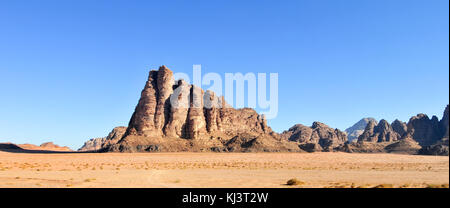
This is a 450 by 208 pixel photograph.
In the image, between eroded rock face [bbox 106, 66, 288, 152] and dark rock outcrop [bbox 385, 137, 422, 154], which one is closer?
eroded rock face [bbox 106, 66, 288, 152]

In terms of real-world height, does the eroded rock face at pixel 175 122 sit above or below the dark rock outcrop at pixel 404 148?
above

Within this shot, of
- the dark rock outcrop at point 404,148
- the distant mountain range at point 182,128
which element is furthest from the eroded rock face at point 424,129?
the distant mountain range at point 182,128

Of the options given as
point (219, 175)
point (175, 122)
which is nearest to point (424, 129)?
point (175, 122)

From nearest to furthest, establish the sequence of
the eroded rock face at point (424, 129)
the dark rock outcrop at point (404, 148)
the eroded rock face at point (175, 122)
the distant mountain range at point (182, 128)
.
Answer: the distant mountain range at point (182, 128), the eroded rock face at point (175, 122), the dark rock outcrop at point (404, 148), the eroded rock face at point (424, 129)

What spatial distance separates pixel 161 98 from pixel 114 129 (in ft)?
305

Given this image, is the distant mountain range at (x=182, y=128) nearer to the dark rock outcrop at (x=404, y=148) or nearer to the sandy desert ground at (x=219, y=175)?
the dark rock outcrop at (x=404, y=148)

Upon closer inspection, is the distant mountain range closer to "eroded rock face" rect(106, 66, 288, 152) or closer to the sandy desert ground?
"eroded rock face" rect(106, 66, 288, 152)

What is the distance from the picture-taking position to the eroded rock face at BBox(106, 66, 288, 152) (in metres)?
109

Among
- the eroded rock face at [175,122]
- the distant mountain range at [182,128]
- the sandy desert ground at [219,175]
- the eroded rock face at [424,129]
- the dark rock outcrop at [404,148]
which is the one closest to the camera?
the sandy desert ground at [219,175]

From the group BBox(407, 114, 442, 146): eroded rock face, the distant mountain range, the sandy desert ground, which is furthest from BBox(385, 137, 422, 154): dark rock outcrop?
the sandy desert ground

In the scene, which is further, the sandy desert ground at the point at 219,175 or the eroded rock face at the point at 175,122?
the eroded rock face at the point at 175,122

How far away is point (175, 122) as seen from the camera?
118 meters

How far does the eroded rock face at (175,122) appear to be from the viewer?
109438 millimetres
